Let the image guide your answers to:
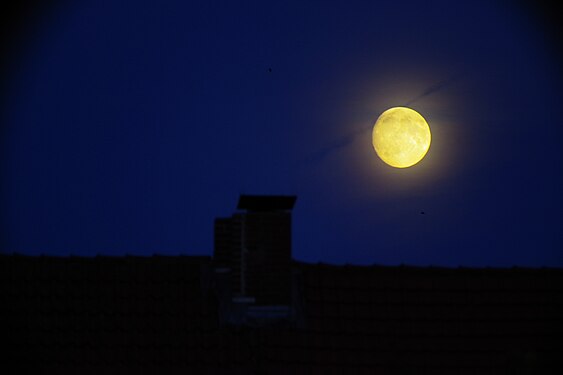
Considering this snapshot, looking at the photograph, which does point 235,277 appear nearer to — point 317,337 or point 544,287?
point 317,337

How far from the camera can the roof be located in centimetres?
1250

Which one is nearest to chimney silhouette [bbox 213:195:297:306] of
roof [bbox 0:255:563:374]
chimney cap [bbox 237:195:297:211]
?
chimney cap [bbox 237:195:297:211]

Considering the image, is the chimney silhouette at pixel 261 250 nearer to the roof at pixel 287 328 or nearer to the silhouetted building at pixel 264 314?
the silhouetted building at pixel 264 314

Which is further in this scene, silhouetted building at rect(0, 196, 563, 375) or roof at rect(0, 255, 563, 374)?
roof at rect(0, 255, 563, 374)

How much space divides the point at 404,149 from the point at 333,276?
431 cm

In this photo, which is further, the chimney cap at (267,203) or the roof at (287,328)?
the roof at (287,328)

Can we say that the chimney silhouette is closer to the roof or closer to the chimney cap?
the chimney cap

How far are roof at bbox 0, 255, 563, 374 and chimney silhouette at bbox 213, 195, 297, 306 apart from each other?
0.78 m

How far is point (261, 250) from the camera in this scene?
40.4ft

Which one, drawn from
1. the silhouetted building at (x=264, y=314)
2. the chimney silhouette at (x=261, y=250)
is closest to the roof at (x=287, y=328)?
the silhouetted building at (x=264, y=314)

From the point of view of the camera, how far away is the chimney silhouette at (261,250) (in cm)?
1224

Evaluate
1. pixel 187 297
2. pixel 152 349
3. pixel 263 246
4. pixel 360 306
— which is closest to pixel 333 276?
pixel 360 306

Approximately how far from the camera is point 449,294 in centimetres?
1348

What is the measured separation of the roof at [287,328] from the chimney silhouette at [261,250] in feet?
2.57
